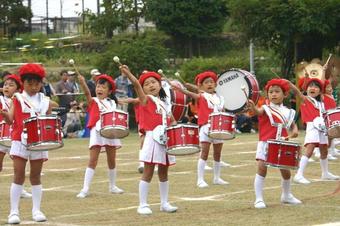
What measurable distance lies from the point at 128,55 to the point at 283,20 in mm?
5362

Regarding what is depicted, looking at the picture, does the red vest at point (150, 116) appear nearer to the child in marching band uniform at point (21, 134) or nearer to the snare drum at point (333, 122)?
the child in marching band uniform at point (21, 134)

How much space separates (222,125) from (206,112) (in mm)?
1151

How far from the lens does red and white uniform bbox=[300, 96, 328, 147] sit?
14.1 metres

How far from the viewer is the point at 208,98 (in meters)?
14.2

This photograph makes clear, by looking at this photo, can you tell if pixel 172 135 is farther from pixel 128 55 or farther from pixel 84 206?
pixel 128 55

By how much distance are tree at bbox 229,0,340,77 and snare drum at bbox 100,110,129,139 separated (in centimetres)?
1668

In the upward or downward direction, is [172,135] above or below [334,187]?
above

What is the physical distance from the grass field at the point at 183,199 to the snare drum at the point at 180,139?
808mm

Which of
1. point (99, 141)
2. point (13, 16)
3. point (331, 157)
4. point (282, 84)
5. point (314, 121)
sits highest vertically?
point (13, 16)

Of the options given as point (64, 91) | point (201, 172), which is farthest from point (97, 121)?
point (64, 91)

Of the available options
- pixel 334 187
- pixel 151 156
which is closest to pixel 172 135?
pixel 151 156

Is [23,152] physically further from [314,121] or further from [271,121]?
[314,121]

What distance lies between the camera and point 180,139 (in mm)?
10594

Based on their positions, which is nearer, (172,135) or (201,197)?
(172,135)
